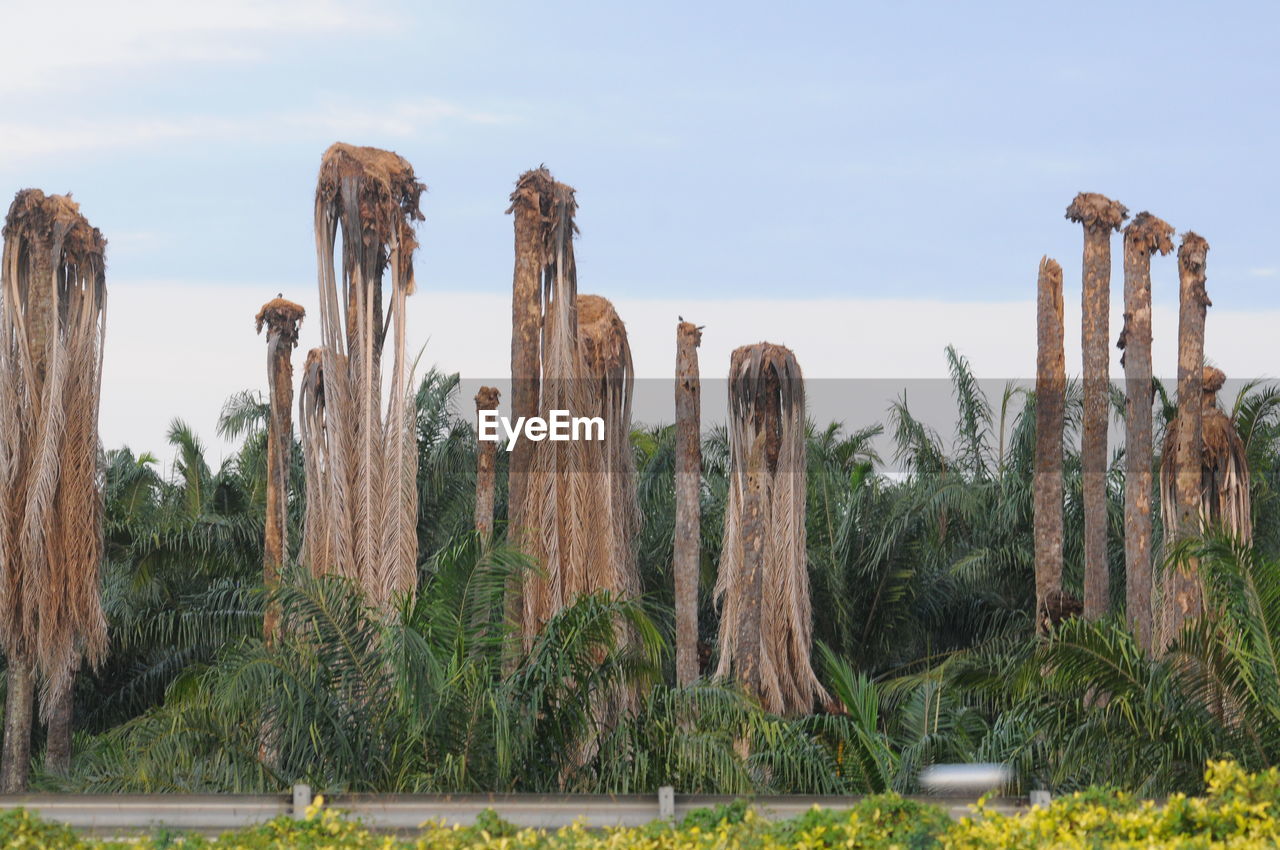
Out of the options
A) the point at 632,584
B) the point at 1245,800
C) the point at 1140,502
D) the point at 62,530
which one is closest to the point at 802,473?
the point at 632,584

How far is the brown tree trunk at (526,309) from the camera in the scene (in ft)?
42.6

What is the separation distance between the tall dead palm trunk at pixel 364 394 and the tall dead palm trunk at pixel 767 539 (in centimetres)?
327

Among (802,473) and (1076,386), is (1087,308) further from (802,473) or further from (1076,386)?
(1076,386)

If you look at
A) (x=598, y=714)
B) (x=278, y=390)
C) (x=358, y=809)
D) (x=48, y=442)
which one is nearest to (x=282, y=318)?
(x=278, y=390)

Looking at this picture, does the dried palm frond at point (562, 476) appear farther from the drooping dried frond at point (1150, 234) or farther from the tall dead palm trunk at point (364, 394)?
the drooping dried frond at point (1150, 234)

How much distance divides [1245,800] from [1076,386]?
1587 cm

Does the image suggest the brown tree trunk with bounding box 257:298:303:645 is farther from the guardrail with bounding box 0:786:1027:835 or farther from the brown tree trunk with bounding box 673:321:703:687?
the guardrail with bounding box 0:786:1027:835

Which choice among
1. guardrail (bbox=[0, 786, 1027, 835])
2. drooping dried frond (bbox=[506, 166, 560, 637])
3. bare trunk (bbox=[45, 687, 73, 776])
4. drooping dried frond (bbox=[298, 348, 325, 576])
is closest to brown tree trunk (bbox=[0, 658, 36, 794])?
bare trunk (bbox=[45, 687, 73, 776])

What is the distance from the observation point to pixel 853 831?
23.8 ft

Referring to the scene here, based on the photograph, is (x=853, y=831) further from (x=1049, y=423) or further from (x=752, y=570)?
(x=1049, y=423)

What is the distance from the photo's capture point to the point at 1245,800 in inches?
298

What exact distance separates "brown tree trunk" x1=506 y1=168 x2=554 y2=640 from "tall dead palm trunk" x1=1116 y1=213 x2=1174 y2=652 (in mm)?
6125

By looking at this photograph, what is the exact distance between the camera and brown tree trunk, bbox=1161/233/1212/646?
1438 cm

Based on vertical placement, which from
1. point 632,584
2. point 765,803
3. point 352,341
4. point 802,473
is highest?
point 352,341
